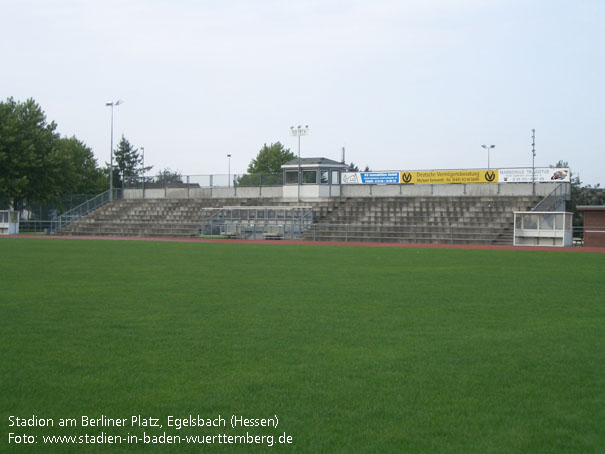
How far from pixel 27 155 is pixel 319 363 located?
169ft

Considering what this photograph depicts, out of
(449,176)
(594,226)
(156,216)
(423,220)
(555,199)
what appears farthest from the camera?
(156,216)

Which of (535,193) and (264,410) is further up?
(535,193)

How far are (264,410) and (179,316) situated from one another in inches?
181

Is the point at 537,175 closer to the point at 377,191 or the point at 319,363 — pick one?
the point at 377,191

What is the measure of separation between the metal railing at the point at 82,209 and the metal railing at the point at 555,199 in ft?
108

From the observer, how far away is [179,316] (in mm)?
9703

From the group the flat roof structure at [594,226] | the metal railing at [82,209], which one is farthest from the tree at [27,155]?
the flat roof structure at [594,226]

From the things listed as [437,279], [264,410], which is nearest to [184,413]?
[264,410]

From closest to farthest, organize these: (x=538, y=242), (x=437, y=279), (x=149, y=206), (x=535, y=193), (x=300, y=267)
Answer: (x=437, y=279) < (x=300, y=267) < (x=538, y=242) < (x=535, y=193) < (x=149, y=206)

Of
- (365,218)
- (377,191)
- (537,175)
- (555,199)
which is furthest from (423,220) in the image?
(537,175)

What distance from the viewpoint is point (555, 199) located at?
42000mm

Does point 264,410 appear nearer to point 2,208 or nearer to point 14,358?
point 14,358

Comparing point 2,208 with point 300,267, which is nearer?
point 300,267

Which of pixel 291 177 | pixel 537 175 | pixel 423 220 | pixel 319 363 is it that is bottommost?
pixel 319 363
